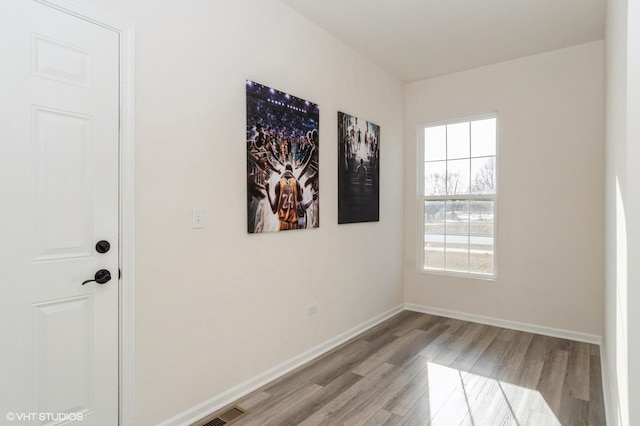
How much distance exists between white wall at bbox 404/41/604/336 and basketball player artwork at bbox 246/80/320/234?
2154mm

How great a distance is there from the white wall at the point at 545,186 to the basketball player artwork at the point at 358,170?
1.18 m

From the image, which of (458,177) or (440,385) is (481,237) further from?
(440,385)

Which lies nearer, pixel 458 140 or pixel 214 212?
pixel 214 212

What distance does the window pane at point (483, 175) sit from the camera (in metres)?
4.08

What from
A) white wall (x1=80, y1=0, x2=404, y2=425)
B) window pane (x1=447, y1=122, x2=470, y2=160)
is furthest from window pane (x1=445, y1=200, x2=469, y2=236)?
white wall (x1=80, y1=0, x2=404, y2=425)

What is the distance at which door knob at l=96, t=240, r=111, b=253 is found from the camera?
1.78 metres

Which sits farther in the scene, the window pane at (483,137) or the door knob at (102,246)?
the window pane at (483,137)

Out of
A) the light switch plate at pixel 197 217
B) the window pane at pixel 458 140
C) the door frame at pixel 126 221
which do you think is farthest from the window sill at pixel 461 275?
A: the door frame at pixel 126 221

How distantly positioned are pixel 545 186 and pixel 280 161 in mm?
2779

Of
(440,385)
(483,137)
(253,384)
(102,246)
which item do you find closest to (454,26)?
(483,137)

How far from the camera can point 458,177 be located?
4.29 metres

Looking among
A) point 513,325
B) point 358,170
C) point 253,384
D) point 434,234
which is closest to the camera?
point 253,384

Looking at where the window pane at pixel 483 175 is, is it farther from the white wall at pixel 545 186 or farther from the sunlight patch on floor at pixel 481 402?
the sunlight patch on floor at pixel 481 402

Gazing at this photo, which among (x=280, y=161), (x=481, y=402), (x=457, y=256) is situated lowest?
(x=481, y=402)
